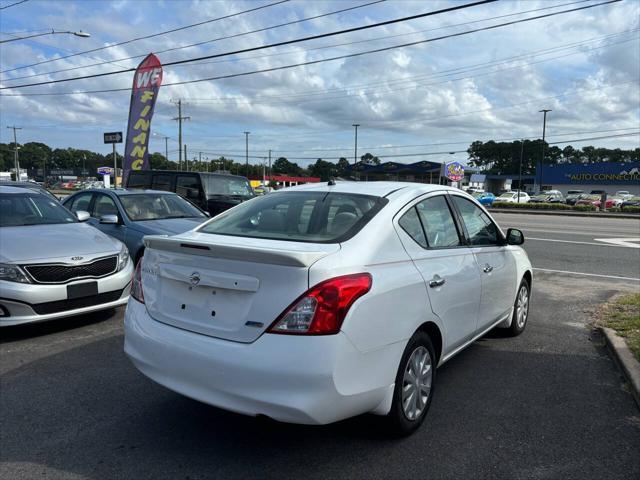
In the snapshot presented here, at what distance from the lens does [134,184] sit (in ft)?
48.1

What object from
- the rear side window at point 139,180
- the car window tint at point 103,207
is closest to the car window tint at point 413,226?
the car window tint at point 103,207

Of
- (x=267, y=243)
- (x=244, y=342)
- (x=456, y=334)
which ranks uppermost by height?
(x=267, y=243)

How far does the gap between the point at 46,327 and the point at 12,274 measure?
95 cm

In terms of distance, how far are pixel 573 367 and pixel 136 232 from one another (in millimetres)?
6084

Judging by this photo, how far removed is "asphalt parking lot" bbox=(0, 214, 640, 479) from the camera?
9.77ft

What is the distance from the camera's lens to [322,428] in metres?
3.44

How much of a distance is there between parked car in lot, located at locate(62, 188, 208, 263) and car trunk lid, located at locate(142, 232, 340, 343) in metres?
4.54

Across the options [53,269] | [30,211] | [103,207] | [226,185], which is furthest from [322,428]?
[226,185]

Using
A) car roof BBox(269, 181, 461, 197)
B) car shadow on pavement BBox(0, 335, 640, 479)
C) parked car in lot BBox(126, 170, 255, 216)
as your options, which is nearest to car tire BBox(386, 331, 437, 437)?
car shadow on pavement BBox(0, 335, 640, 479)

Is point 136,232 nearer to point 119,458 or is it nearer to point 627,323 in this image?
point 119,458

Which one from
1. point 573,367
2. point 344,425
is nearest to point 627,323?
point 573,367

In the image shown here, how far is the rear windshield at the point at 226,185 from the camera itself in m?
13.3

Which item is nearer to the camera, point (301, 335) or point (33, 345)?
point (301, 335)

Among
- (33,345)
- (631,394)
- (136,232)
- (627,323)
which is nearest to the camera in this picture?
(631,394)
